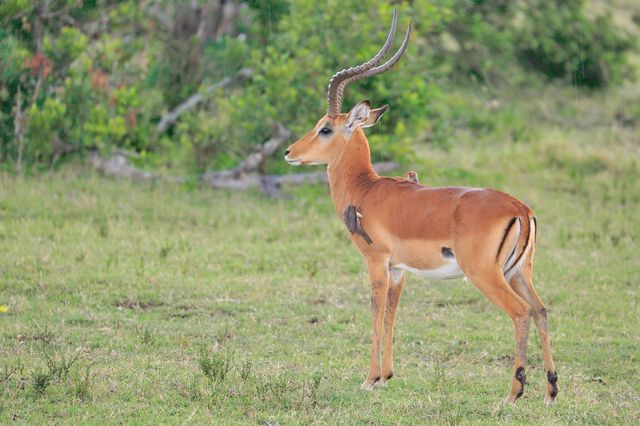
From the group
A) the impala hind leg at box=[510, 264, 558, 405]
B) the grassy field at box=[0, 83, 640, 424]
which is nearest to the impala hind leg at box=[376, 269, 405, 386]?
the grassy field at box=[0, 83, 640, 424]

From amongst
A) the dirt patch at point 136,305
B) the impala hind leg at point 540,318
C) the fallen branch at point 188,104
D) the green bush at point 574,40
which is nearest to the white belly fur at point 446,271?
the impala hind leg at point 540,318

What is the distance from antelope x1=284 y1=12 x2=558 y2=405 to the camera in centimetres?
540

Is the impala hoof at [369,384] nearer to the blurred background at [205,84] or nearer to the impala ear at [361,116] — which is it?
the impala ear at [361,116]

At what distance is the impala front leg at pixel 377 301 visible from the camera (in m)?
5.89

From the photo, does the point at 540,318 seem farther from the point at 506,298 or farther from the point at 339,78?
the point at 339,78

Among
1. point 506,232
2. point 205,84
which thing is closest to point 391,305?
point 506,232

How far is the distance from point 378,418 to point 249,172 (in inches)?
299

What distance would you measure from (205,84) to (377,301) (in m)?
9.06

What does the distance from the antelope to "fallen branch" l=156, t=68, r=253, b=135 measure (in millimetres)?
7180

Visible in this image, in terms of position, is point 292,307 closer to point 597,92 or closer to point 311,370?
point 311,370

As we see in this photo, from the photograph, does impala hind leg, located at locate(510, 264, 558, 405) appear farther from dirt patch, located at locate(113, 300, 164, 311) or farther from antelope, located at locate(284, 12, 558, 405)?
dirt patch, located at locate(113, 300, 164, 311)

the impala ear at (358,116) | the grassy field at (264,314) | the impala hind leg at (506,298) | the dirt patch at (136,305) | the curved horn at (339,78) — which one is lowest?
the dirt patch at (136,305)

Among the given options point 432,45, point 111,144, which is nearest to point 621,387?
point 111,144

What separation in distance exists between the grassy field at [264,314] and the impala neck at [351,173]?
103 centimetres
